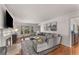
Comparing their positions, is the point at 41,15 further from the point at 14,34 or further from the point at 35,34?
the point at 14,34

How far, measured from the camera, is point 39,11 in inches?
65.6

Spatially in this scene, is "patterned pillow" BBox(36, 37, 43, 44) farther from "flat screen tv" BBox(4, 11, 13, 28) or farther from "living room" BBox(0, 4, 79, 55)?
"flat screen tv" BBox(4, 11, 13, 28)

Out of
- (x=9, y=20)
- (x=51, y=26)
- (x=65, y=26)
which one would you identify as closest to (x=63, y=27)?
(x=65, y=26)

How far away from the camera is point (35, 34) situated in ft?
5.46

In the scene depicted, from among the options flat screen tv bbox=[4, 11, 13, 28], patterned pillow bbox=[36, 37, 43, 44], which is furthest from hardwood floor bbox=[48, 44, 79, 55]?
flat screen tv bbox=[4, 11, 13, 28]

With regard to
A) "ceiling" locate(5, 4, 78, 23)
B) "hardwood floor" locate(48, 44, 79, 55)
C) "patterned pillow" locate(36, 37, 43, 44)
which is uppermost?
"ceiling" locate(5, 4, 78, 23)

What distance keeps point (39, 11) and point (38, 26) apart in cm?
23

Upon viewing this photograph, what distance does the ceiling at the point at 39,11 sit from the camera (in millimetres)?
1649

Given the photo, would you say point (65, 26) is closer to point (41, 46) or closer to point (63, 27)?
point (63, 27)

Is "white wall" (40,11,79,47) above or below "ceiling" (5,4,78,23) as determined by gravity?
below

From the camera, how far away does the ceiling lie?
1.65 meters

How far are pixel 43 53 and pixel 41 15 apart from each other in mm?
596

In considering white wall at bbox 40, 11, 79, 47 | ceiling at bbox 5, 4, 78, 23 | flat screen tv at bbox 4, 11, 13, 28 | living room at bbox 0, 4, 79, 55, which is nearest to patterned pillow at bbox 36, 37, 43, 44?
living room at bbox 0, 4, 79, 55
